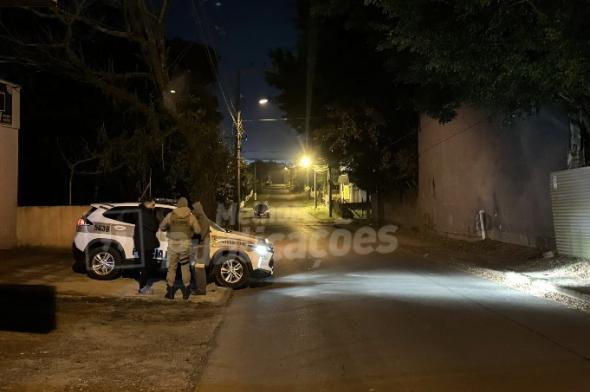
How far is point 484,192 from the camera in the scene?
24484 millimetres

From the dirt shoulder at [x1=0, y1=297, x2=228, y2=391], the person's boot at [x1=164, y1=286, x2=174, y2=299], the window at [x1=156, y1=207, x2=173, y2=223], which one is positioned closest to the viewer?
the dirt shoulder at [x1=0, y1=297, x2=228, y2=391]

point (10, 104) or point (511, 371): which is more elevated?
point (10, 104)

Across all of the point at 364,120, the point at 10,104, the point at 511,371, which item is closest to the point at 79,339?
the point at 511,371

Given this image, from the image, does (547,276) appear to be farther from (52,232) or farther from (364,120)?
(364,120)

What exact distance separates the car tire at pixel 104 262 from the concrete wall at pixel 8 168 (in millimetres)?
6411

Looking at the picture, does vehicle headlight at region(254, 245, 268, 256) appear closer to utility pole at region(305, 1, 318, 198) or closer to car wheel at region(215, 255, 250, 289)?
car wheel at region(215, 255, 250, 289)

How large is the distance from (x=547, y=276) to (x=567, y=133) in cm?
536

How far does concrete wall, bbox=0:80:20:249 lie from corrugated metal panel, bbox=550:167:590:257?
15.0 metres

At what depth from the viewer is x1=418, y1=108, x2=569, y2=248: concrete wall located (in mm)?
19516

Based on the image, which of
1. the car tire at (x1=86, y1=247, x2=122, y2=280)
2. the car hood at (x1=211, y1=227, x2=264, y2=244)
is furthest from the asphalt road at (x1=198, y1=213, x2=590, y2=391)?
the car tire at (x1=86, y1=247, x2=122, y2=280)

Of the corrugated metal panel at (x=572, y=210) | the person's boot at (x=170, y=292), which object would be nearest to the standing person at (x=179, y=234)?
the person's boot at (x=170, y=292)

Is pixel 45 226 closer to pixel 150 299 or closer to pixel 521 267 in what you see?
pixel 150 299

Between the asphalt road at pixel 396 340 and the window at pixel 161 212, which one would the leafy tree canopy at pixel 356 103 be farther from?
the asphalt road at pixel 396 340

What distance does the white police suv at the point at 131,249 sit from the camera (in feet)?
44.1
